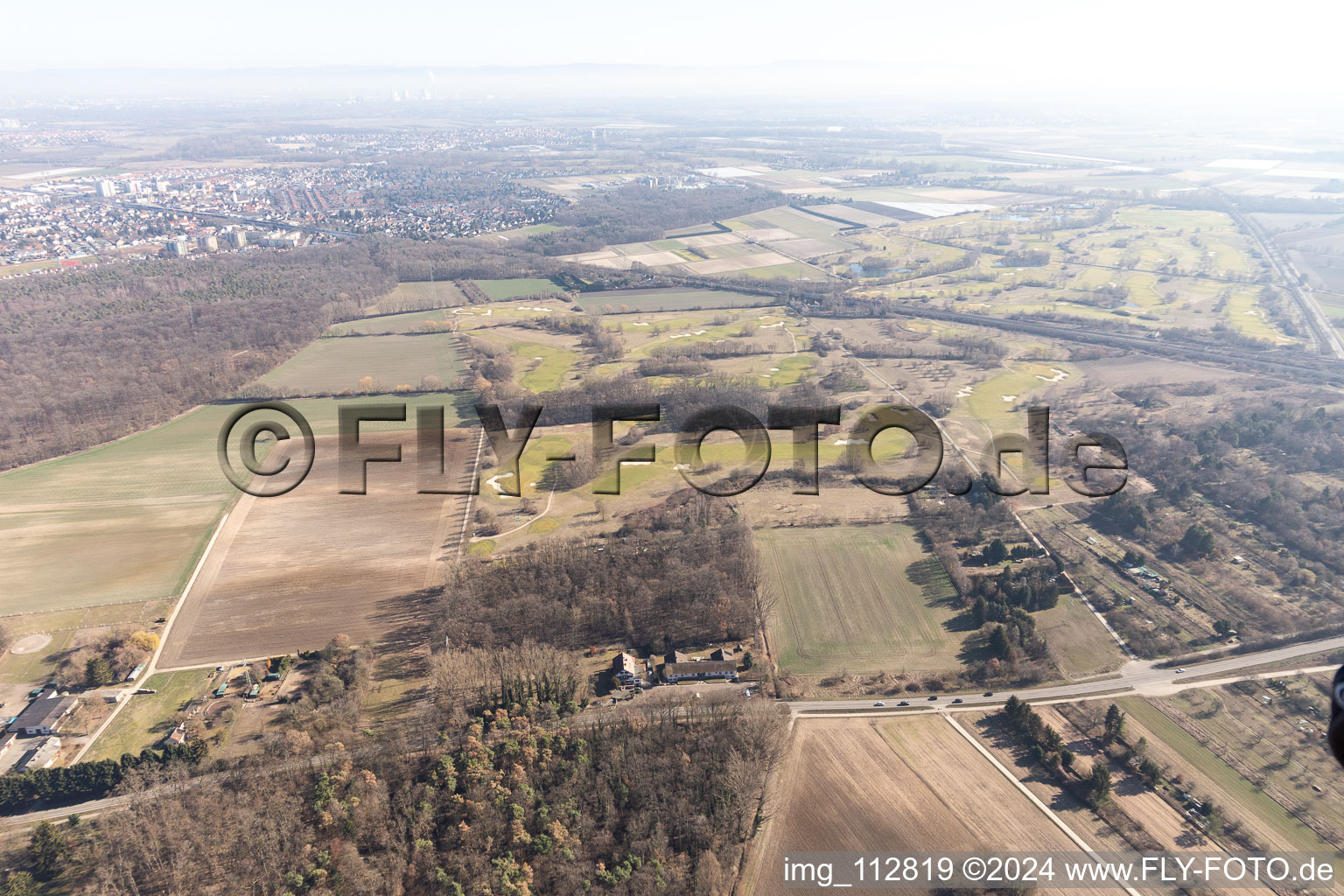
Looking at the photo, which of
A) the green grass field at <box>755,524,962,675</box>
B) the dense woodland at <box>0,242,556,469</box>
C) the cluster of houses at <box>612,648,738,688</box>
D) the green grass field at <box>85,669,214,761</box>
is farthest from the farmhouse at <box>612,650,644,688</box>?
the dense woodland at <box>0,242,556,469</box>

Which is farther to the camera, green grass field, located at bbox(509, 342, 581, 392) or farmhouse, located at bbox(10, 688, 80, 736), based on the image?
green grass field, located at bbox(509, 342, 581, 392)

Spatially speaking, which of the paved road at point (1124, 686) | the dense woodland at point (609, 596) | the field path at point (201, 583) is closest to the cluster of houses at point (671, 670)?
the paved road at point (1124, 686)

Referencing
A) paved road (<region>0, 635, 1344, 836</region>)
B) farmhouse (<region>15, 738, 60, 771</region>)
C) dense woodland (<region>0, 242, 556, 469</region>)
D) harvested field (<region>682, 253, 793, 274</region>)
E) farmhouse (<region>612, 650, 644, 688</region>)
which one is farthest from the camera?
harvested field (<region>682, 253, 793, 274</region>)

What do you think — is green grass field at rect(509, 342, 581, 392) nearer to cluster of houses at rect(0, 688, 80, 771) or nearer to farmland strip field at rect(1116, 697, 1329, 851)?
cluster of houses at rect(0, 688, 80, 771)

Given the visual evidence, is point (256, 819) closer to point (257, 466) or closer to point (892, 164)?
point (257, 466)

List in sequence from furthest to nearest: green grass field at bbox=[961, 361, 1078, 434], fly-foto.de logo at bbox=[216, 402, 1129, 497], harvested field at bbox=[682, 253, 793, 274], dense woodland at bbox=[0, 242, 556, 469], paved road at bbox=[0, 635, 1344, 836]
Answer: harvested field at bbox=[682, 253, 793, 274] < green grass field at bbox=[961, 361, 1078, 434] < dense woodland at bbox=[0, 242, 556, 469] < fly-foto.de logo at bbox=[216, 402, 1129, 497] < paved road at bbox=[0, 635, 1344, 836]

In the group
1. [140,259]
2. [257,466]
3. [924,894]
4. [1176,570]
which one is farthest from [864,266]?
[140,259]

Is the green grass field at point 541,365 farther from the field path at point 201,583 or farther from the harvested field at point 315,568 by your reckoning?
the field path at point 201,583
